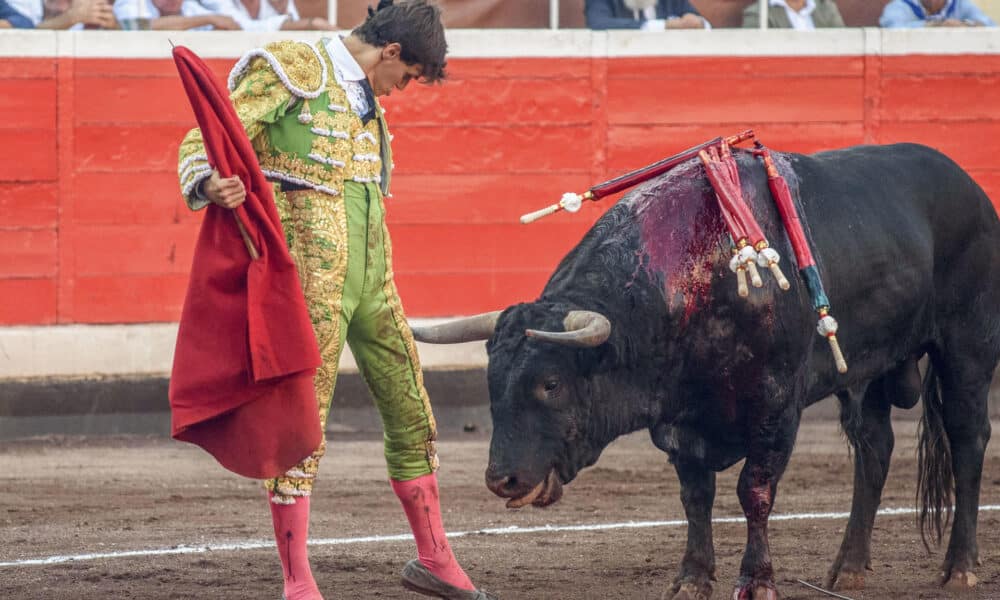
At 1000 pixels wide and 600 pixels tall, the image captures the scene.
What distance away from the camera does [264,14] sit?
8.25 meters

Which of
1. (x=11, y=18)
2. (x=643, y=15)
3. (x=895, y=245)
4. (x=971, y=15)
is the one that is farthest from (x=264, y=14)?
(x=895, y=245)

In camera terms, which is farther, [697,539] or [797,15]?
[797,15]

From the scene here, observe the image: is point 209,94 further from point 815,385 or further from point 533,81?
point 533,81

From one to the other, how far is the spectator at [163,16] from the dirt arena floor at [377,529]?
78.6 inches

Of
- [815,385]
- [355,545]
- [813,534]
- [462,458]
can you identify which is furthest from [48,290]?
[815,385]

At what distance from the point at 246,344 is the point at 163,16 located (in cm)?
468

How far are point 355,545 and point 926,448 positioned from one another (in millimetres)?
1782

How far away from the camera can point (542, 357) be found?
4.09 meters

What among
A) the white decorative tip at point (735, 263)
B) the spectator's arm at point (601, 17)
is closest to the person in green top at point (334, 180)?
the white decorative tip at point (735, 263)

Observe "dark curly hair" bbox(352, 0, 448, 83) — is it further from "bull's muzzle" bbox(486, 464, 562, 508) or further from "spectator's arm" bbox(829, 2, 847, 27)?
"spectator's arm" bbox(829, 2, 847, 27)

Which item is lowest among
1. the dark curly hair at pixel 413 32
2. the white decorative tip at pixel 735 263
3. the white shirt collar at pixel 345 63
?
the white decorative tip at pixel 735 263

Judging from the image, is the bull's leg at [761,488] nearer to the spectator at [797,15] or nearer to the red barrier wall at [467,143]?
the red barrier wall at [467,143]

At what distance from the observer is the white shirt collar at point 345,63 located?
159 inches

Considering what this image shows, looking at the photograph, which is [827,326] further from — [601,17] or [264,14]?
[264,14]
